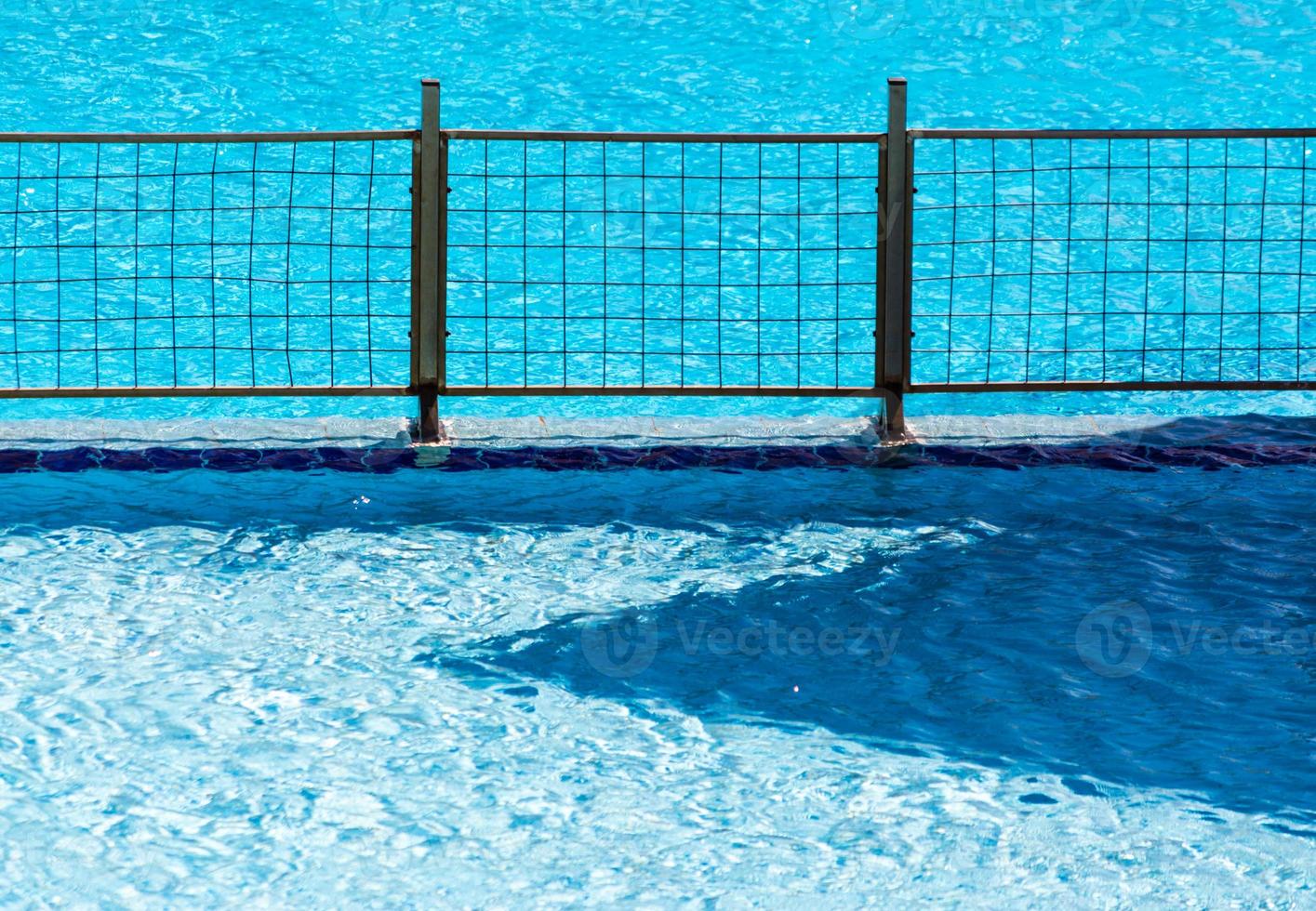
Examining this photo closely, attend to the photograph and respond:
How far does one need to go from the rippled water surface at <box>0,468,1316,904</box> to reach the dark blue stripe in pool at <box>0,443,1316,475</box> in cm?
19

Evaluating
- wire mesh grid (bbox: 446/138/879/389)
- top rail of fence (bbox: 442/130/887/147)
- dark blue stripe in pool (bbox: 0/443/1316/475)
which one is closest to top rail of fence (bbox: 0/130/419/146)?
top rail of fence (bbox: 442/130/887/147)

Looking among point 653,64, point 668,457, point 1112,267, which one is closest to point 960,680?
point 668,457

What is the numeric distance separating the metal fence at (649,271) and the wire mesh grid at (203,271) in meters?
0.02

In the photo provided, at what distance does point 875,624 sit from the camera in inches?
175

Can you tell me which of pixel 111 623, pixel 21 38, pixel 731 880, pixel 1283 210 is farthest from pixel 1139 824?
pixel 21 38

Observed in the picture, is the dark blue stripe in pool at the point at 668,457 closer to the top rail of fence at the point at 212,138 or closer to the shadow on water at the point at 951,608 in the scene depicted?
the shadow on water at the point at 951,608

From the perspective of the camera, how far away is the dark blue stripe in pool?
19.5ft

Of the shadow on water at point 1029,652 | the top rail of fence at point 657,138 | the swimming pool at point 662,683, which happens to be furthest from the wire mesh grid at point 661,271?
the shadow on water at point 1029,652

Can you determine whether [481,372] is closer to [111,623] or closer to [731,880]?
[111,623]

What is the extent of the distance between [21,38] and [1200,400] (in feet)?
27.7

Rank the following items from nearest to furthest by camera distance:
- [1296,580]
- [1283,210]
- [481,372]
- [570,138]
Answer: [1296,580], [570,138], [481,372], [1283,210]

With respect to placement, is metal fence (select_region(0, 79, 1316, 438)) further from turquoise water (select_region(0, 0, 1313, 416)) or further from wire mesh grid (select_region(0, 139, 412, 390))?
turquoise water (select_region(0, 0, 1313, 416))

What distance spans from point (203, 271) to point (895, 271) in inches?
180

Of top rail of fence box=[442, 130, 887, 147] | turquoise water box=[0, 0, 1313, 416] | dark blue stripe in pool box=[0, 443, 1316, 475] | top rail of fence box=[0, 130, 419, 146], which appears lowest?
dark blue stripe in pool box=[0, 443, 1316, 475]
